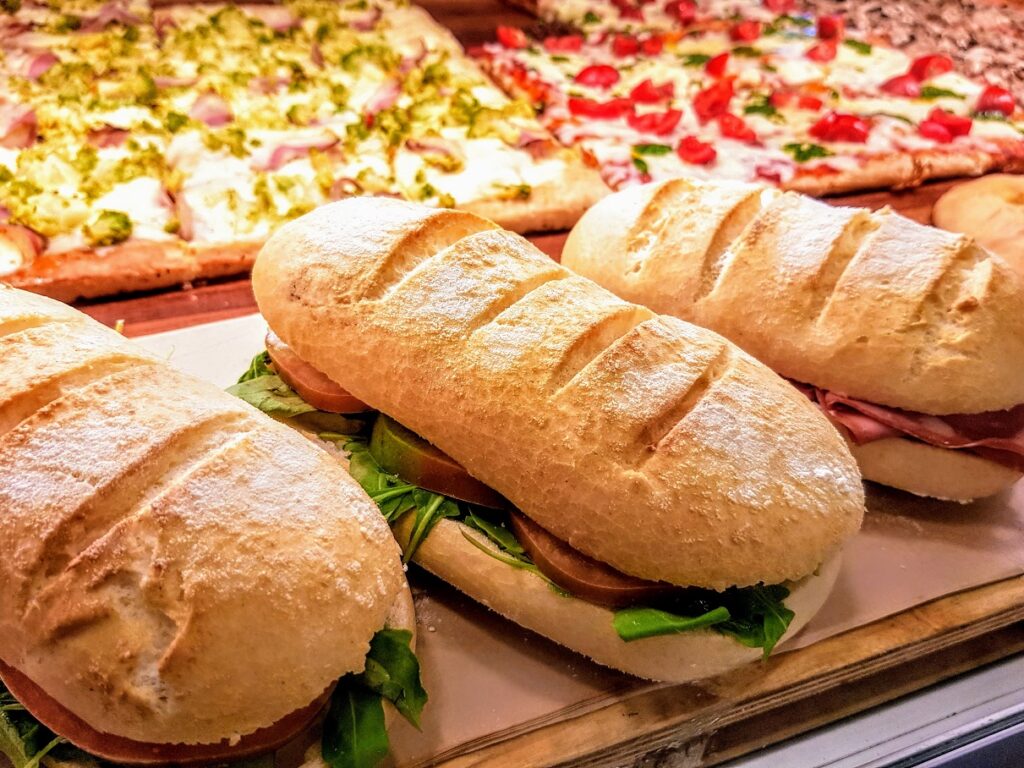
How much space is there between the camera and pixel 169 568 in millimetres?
1679

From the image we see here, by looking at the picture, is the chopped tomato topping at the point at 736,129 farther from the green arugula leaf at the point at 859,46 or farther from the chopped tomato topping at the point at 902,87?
the green arugula leaf at the point at 859,46

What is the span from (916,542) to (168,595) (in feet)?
7.32

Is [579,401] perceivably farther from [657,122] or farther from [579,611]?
[657,122]

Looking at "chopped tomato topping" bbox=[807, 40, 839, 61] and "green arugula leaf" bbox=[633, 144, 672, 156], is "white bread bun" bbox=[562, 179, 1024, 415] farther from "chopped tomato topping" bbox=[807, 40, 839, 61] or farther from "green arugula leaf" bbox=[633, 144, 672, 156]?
"chopped tomato topping" bbox=[807, 40, 839, 61]

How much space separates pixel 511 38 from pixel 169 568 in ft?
16.9

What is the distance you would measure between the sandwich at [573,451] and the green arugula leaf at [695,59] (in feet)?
12.9

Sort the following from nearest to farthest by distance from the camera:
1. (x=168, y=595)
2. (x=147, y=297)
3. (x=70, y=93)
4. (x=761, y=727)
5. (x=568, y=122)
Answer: (x=168, y=595), (x=761, y=727), (x=147, y=297), (x=70, y=93), (x=568, y=122)

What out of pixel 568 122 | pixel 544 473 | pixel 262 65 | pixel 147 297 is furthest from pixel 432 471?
pixel 262 65

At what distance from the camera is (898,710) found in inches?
93.7

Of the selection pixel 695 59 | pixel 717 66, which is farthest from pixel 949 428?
pixel 695 59

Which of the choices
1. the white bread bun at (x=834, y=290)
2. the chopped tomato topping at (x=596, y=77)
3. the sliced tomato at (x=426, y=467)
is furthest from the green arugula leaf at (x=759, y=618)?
the chopped tomato topping at (x=596, y=77)

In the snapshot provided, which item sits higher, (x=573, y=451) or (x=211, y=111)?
(x=573, y=451)

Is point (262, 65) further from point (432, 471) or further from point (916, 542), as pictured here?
point (916, 542)

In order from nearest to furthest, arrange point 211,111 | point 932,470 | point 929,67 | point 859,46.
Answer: point 932,470 → point 211,111 → point 929,67 → point 859,46
